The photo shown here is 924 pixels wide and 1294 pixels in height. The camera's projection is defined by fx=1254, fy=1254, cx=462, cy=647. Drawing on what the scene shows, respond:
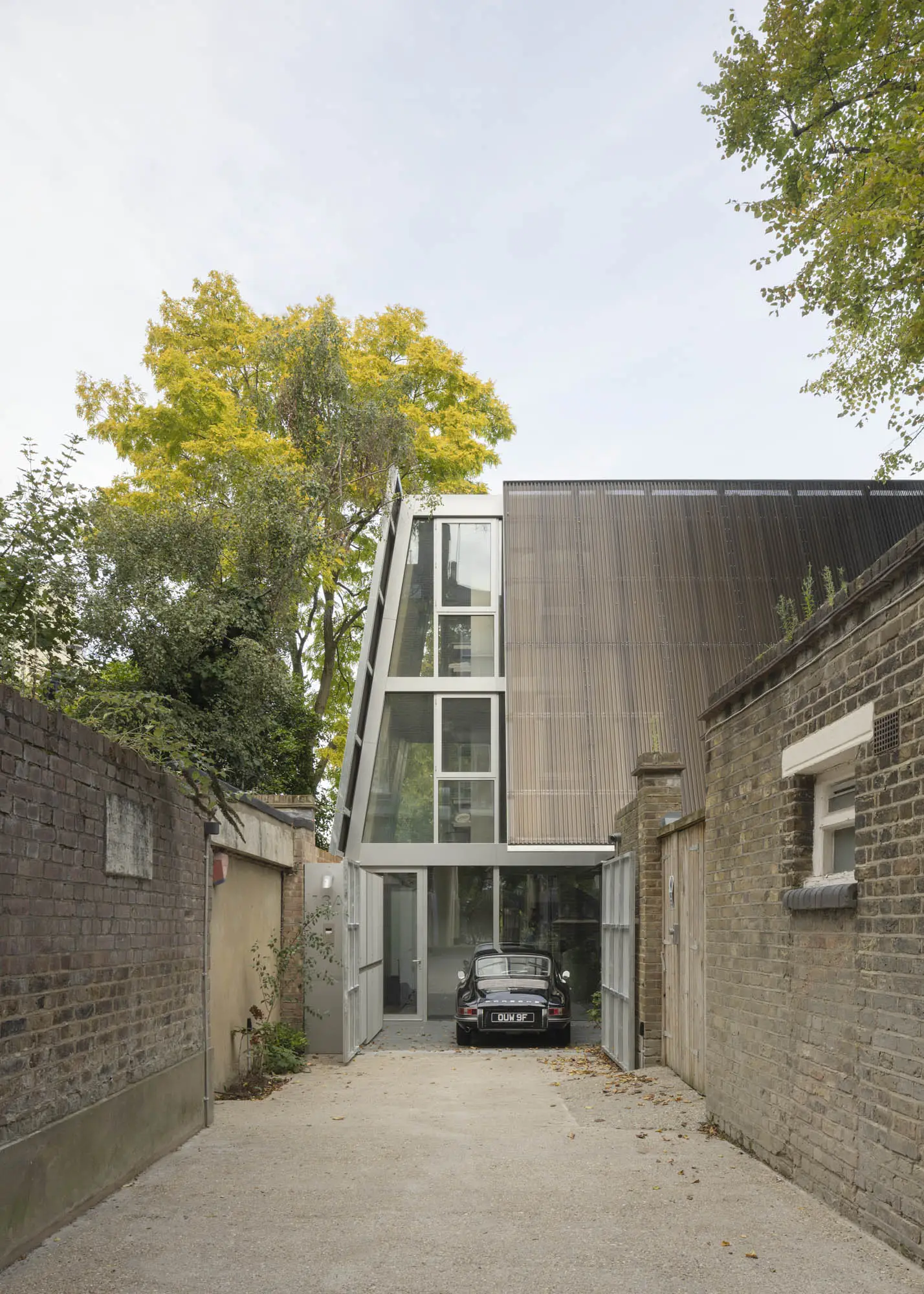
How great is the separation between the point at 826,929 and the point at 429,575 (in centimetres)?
1589

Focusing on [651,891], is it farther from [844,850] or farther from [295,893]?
[844,850]

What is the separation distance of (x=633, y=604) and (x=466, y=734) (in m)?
3.57

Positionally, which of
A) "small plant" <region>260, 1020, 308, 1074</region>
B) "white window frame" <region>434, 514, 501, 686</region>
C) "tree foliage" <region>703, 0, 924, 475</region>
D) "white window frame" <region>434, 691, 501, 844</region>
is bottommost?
"small plant" <region>260, 1020, 308, 1074</region>

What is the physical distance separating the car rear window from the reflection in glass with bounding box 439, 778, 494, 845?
9.68 feet

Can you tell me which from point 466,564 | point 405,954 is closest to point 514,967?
point 405,954

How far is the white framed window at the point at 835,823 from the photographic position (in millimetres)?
6715

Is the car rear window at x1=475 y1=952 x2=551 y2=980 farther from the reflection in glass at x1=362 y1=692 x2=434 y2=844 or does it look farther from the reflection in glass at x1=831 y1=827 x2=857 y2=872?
the reflection in glass at x1=831 y1=827 x2=857 y2=872

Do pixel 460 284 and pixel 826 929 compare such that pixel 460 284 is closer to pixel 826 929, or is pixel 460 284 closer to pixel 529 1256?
pixel 826 929

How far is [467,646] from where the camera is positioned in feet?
70.3

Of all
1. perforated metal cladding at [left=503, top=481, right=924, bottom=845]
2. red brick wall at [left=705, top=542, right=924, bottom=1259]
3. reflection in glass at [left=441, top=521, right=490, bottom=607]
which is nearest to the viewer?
red brick wall at [left=705, top=542, right=924, bottom=1259]

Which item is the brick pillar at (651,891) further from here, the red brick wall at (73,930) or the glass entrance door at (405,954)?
the glass entrance door at (405,954)

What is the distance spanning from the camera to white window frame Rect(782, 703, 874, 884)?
6219 mm

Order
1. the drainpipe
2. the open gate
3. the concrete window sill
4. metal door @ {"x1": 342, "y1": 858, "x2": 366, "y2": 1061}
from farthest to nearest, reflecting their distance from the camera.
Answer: the open gate → metal door @ {"x1": 342, "y1": 858, "x2": 366, "y2": 1061} → the drainpipe → the concrete window sill

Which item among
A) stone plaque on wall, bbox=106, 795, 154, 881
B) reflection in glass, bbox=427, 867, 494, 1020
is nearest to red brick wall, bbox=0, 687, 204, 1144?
stone plaque on wall, bbox=106, 795, 154, 881
